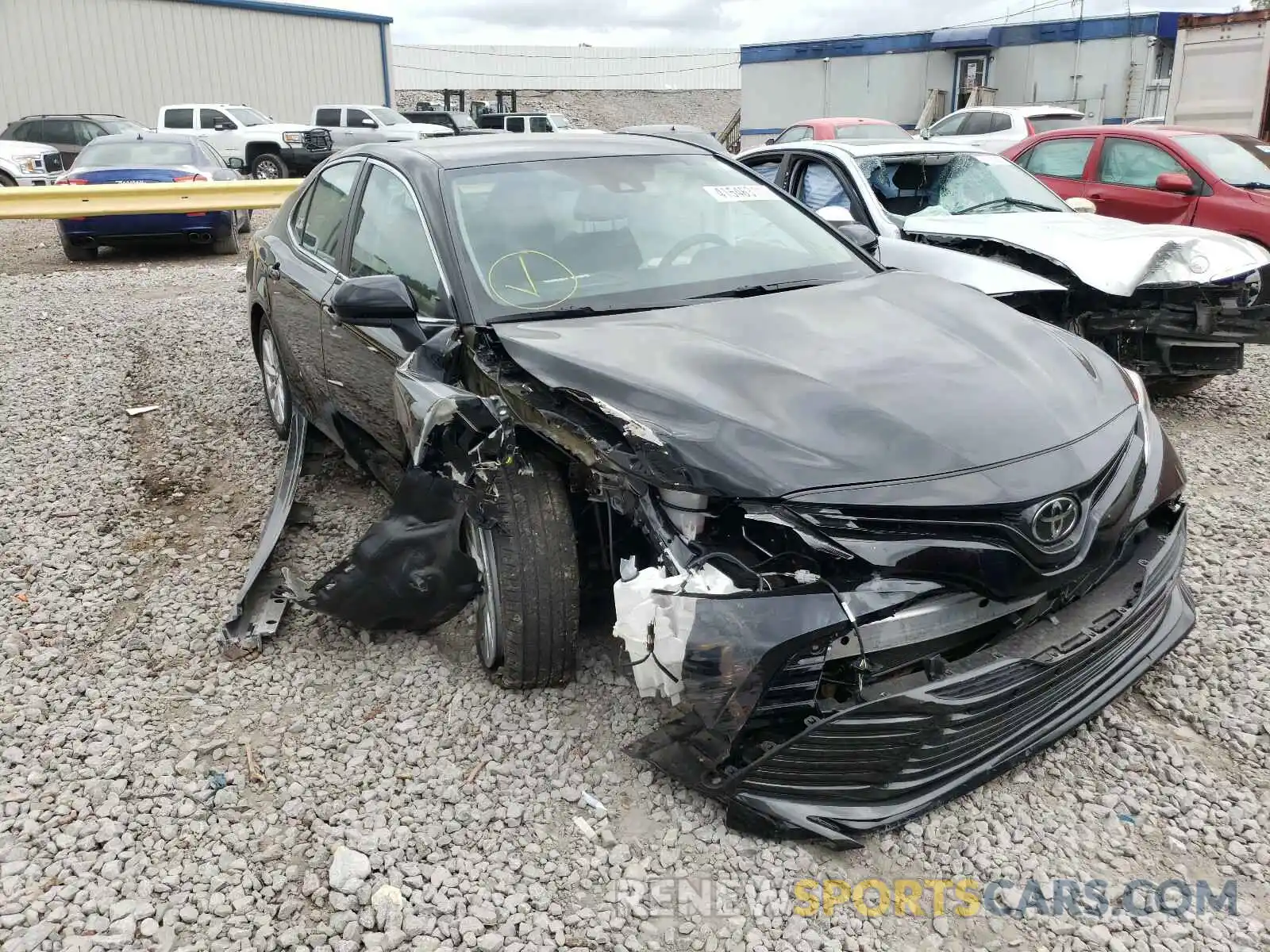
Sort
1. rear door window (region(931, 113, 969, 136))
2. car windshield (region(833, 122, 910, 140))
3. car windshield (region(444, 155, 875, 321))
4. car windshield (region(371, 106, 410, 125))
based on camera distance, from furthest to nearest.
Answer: car windshield (region(371, 106, 410, 125)) → rear door window (region(931, 113, 969, 136)) → car windshield (region(833, 122, 910, 140)) → car windshield (region(444, 155, 875, 321))

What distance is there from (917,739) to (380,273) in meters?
2.54

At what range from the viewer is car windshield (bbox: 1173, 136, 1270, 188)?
325 inches

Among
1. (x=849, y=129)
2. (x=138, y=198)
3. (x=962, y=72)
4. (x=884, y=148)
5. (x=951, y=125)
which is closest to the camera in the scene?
(x=884, y=148)

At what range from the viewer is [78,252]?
11930mm

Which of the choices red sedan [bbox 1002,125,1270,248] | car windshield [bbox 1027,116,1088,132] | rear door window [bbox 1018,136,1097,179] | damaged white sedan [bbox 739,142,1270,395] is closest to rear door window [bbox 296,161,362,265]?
damaged white sedan [bbox 739,142,1270,395]

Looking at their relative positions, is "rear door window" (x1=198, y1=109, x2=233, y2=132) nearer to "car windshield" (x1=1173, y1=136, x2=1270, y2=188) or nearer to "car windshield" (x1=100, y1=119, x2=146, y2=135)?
"car windshield" (x1=100, y1=119, x2=146, y2=135)

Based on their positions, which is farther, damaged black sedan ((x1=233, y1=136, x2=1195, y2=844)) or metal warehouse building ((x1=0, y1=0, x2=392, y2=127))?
metal warehouse building ((x1=0, y1=0, x2=392, y2=127))

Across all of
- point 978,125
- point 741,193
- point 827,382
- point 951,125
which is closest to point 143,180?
point 741,193

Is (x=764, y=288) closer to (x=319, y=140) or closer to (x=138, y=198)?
(x=138, y=198)

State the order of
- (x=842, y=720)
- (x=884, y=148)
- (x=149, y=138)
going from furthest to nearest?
(x=149, y=138)
(x=884, y=148)
(x=842, y=720)

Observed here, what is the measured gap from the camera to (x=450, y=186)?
363 centimetres

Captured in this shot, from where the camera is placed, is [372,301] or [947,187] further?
[947,187]

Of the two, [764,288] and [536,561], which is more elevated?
[764,288]

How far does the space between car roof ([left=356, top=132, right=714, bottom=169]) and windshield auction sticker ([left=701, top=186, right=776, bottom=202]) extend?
287mm
